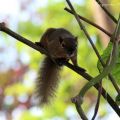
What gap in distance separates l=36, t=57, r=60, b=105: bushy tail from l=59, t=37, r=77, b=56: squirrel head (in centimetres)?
13

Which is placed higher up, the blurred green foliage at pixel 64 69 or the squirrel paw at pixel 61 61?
the blurred green foliage at pixel 64 69

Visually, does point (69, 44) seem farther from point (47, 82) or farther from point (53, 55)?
point (47, 82)

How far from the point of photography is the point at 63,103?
3.53m

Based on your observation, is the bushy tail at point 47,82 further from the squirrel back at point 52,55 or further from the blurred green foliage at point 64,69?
the blurred green foliage at point 64,69

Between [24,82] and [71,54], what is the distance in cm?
269

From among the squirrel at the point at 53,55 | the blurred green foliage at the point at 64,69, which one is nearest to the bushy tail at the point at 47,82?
the squirrel at the point at 53,55

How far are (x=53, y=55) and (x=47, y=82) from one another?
0.24 m

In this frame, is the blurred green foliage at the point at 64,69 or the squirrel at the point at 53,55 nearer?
the squirrel at the point at 53,55

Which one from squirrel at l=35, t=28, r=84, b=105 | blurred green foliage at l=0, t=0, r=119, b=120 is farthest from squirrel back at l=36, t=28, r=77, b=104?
blurred green foliage at l=0, t=0, r=119, b=120

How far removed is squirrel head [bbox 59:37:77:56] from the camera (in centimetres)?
107

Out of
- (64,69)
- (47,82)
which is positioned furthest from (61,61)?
(64,69)

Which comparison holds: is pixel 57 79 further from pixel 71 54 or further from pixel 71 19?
pixel 71 19

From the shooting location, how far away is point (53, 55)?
111 cm

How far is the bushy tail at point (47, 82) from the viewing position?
1.20 m
